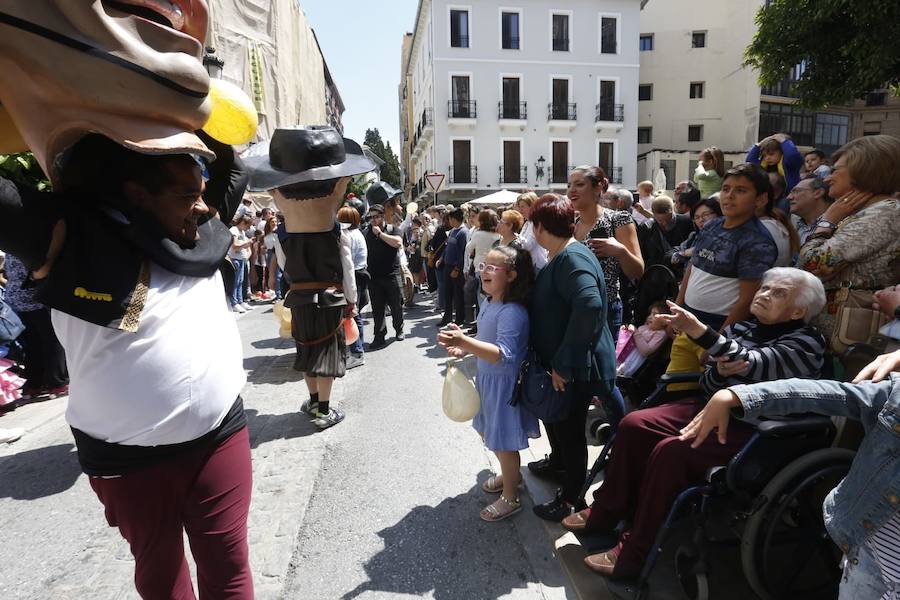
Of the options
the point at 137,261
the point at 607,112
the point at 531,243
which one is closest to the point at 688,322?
the point at 531,243

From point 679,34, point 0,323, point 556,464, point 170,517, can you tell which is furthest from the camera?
point 679,34

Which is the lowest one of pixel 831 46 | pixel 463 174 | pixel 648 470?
pixel 648 470

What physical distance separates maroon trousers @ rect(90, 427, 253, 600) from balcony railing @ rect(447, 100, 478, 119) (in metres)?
25.8

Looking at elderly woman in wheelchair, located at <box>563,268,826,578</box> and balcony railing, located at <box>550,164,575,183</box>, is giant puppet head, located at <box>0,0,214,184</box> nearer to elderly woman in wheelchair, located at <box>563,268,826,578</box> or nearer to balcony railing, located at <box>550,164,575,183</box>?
elderly woman in wheelchair, located at <box>563,268,826,578</box>

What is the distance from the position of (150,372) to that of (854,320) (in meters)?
2.83

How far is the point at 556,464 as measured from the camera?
3133 mm

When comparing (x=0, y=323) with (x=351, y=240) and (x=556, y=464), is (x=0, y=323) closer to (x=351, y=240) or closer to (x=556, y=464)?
(x=351, y=240)

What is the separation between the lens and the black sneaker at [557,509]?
2.68 m

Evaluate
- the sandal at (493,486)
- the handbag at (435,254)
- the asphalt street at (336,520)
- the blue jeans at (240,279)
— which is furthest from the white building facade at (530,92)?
the sandal at (493,486)

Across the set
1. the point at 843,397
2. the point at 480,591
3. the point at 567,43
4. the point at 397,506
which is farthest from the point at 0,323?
the point at 567,43

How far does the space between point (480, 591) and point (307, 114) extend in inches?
1010

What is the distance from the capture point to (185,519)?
1.57 meters

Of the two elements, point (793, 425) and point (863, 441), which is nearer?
point (863, 441)

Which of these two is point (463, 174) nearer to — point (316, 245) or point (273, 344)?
point (273, 344)
